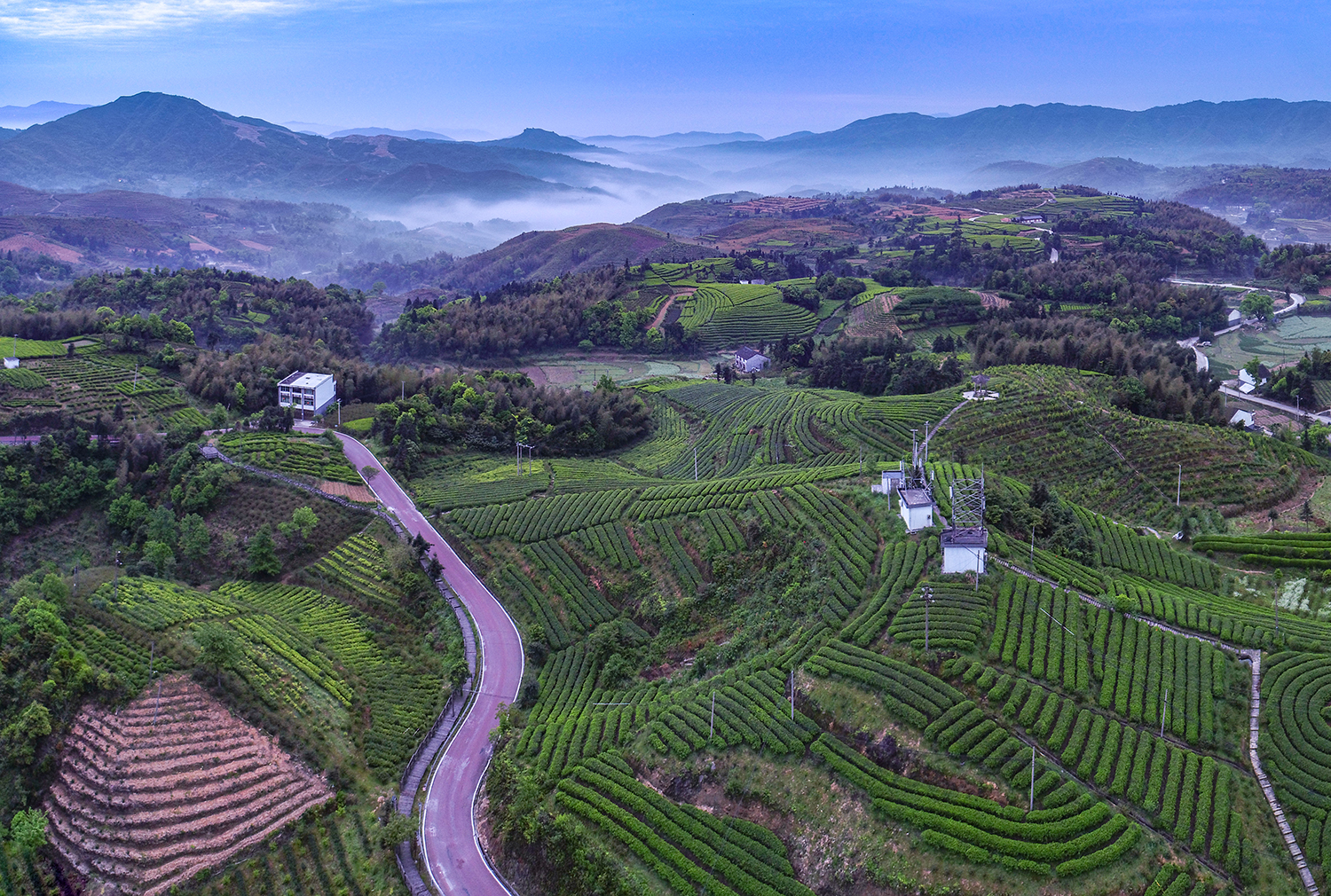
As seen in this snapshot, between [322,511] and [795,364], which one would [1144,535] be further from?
[795,364]

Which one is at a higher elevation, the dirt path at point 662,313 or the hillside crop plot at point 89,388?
the hillside crop plot at point 89,388

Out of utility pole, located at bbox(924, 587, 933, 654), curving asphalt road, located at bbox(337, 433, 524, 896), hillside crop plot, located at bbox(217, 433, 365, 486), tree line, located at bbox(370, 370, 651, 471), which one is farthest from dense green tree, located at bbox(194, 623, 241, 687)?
utility pole, located at bbox(924, 587, 933, 654)

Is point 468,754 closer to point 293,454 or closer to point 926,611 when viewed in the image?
point 926,611

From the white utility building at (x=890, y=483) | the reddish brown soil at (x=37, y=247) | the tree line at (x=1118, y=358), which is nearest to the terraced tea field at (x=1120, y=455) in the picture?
the tree line at (x=1118, y=358)

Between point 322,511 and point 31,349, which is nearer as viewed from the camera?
point 322,511

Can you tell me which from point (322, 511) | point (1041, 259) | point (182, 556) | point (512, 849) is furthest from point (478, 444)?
point (1041, 259)

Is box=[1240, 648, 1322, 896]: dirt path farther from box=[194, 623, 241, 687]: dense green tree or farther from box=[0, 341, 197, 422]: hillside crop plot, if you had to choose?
box=[0, 341, 197, 422]: hillside crop plot

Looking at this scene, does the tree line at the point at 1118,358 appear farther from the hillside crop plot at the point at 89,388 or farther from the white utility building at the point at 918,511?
the hillside crop plot at the point at 89,388
